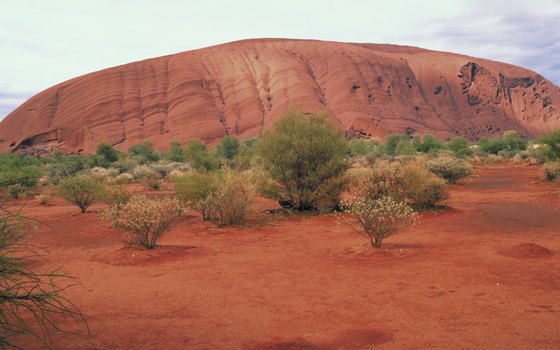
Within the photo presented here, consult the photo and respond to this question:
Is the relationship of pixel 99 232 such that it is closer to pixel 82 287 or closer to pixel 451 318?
pixel 82 287

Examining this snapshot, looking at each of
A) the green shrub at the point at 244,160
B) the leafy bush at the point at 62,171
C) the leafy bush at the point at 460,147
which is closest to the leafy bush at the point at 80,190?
the green shrub at the point at 244,160

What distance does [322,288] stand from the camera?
23.8 ft

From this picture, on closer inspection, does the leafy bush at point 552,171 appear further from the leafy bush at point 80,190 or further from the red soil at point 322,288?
the leafy bush at point 80,190

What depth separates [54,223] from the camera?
15883 millimetres

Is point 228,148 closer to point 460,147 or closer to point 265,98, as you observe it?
point 460,147

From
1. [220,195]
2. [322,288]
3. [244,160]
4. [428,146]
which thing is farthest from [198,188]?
[428,146]

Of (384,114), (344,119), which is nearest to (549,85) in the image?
(384,114)

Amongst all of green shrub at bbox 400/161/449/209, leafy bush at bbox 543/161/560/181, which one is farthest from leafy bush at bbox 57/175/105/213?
leafy bush at bbox 543/161/560/181

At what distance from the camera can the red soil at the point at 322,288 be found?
529 centimetres

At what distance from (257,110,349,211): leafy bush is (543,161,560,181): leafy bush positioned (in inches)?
474

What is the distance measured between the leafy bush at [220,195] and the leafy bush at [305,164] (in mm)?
1673

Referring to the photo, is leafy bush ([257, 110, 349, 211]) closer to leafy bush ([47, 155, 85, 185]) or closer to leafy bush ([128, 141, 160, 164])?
leafy bush ([47, 155, 85, 185])

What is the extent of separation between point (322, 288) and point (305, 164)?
9.84 meters

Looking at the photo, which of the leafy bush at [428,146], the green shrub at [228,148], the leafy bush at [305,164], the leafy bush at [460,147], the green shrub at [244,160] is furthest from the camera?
the leafy bush at [428,146]
